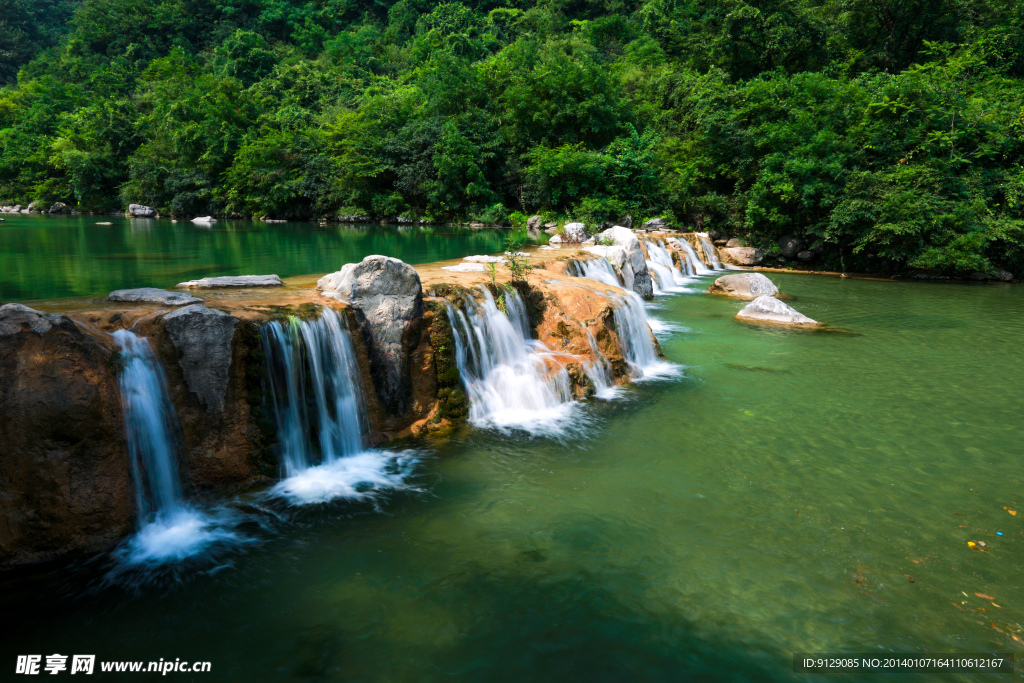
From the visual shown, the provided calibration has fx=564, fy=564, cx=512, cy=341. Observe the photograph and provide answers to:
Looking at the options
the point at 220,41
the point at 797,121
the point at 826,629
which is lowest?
the point at 826,629

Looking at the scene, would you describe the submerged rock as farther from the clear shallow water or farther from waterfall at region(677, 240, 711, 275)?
waterfall at region(677, 240, 711, 275)

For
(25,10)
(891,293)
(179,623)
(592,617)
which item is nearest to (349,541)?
(179,623)

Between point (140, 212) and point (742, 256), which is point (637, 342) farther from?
point (140, 212)

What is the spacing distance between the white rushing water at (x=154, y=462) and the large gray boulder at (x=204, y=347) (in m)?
0.23

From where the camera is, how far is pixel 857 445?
6410 mm

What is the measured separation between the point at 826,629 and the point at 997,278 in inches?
833

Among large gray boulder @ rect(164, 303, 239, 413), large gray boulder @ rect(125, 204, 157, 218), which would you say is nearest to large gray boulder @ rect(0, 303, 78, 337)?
large gray boulder @ rect(164, 303, 239, 413)

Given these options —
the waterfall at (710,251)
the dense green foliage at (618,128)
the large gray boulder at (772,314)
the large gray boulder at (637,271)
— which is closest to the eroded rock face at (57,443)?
the large gray boulder at (772,314)

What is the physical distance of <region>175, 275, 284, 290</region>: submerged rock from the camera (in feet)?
24.3

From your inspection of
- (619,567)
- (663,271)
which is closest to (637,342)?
(619,567)

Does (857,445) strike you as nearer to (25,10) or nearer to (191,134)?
(191,134)

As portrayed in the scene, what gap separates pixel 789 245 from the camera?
21.2 m

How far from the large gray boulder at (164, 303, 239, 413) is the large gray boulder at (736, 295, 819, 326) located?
35.2 ft

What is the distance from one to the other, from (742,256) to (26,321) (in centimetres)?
2181
